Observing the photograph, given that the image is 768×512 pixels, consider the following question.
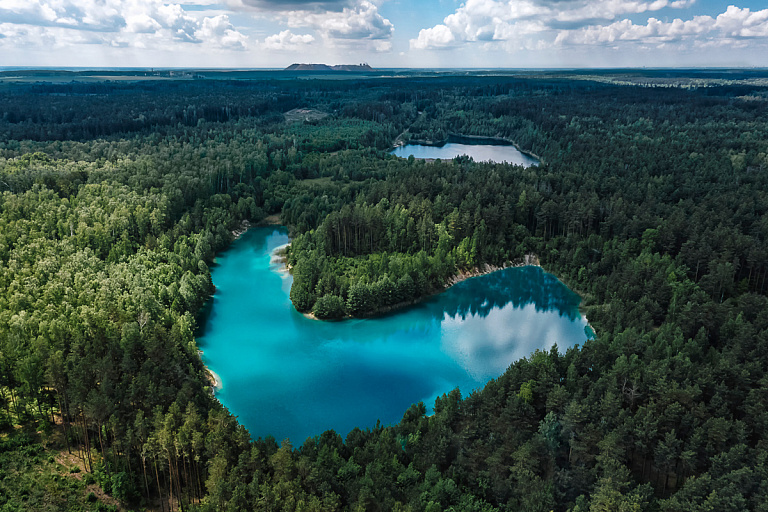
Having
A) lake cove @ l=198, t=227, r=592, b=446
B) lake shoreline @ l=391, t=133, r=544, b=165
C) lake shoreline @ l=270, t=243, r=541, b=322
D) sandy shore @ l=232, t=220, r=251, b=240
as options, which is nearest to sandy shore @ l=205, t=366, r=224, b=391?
lake cove @ l=198, t=227, r=592, b=446

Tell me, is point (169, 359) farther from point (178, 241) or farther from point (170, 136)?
point (170, 136)

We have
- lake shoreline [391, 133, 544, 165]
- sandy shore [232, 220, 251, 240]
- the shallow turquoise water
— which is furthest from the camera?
lake shoreline [391, 133, 544, 165]

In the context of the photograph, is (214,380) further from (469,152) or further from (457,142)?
(457,142)

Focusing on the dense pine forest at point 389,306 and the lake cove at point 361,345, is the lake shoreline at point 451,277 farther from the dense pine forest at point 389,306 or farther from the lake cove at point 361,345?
the dense pine forest at point 389,306

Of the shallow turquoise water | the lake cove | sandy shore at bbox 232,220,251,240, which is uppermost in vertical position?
the shallow turquoise water

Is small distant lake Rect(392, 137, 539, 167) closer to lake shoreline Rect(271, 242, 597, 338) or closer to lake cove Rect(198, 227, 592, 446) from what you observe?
lake shoreline Rect(271, 242, 597, 338)

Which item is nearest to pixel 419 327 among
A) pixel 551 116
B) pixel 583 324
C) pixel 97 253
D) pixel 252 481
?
pixel 583 324
